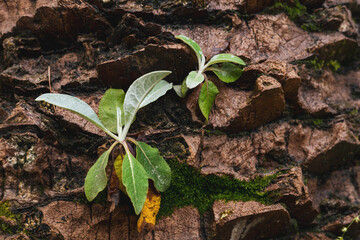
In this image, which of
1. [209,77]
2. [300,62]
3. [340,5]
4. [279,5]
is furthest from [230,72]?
[340,5]

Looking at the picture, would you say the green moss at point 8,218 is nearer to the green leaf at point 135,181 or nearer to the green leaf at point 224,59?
the green leaf at point 135,181

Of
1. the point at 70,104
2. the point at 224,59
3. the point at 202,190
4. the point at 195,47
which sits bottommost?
the point at 202,190

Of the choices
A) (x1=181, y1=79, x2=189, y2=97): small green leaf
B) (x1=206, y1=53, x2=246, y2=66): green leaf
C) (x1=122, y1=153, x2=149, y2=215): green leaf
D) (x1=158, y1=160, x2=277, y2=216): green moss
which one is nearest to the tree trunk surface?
(x1=158, y1=160, x2=277, y2=216): green moss

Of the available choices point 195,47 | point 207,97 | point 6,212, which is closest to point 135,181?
point 207,97

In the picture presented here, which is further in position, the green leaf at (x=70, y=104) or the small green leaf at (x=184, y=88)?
the small green leaf at (x=184, y=88)

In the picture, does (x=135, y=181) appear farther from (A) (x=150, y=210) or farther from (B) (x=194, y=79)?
(B) (x=194, y=79)

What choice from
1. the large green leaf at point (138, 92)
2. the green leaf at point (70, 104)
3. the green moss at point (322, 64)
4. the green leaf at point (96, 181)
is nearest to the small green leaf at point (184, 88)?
the large green leaf at point (138, 92)
